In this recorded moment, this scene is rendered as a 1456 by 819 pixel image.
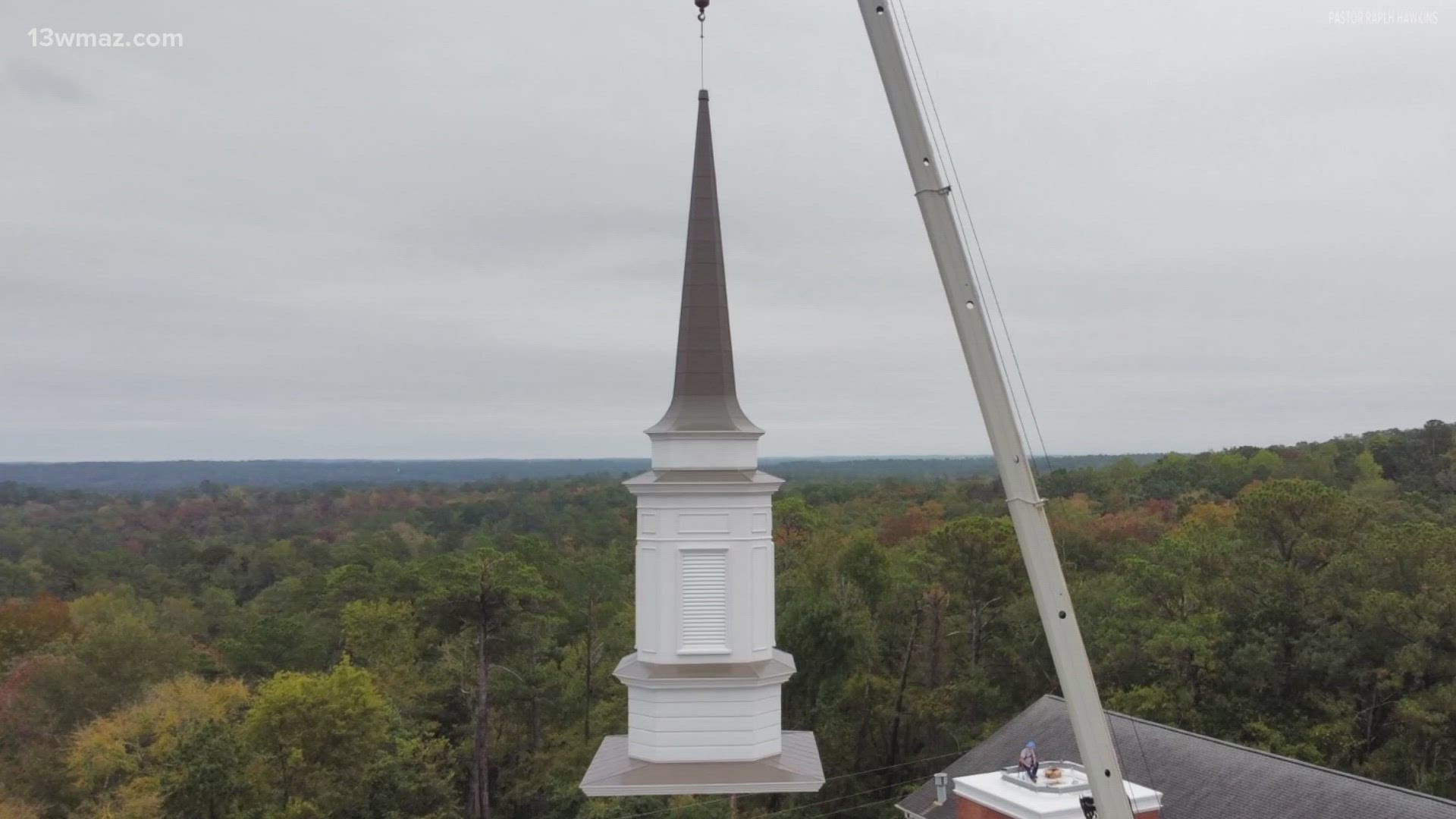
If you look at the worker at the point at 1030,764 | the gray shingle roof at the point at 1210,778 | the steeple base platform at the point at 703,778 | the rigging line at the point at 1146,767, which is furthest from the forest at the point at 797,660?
the steeple base platform at the point at 703,778

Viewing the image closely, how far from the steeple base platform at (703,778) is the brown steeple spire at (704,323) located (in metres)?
5.23

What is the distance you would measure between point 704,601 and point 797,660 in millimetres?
23553

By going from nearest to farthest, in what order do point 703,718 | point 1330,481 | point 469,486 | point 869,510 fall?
point 703,718 → point 1330,481 → point 869,510 → point 469,486

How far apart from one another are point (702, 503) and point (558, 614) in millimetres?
34760

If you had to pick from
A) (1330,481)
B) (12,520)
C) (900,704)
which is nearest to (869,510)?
(1330,481)

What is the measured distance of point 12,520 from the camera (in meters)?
116

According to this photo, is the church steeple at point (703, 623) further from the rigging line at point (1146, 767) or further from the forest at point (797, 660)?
the forest at point (797, 660)

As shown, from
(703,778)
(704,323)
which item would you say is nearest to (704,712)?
(703,778)

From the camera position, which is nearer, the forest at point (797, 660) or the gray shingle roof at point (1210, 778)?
the gray shingle roof at point (1210, 778)

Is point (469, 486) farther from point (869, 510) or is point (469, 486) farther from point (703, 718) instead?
point (703, 718)

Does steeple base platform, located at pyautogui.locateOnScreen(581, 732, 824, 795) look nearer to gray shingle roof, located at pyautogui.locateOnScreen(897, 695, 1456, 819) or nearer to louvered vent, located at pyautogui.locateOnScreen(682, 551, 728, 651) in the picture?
louvered vent, located at pyautogui.locateOnScreen(682, 551, 728, 651)

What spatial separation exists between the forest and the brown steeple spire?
19561 millimetres

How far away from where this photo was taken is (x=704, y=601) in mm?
15992

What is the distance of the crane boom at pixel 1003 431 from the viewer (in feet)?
A: 36.7
